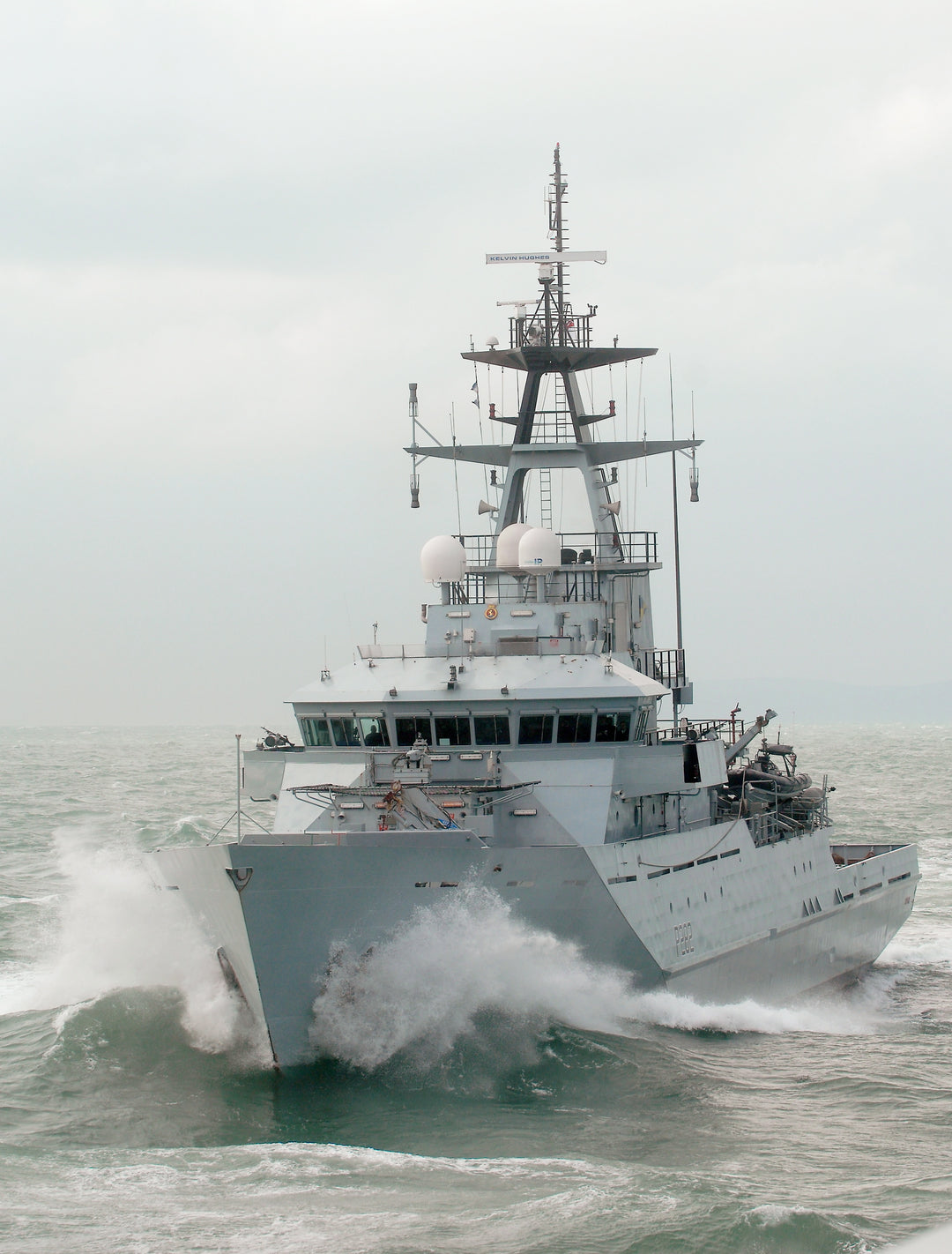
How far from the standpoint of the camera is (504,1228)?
11477 millimetres

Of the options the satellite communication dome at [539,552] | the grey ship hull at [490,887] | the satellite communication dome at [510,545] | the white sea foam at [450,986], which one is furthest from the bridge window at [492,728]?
the satellite communication dome at [510,545]

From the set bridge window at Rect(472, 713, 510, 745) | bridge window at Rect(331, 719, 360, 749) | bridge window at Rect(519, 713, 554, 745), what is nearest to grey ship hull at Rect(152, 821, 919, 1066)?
bridge window at Rect(519, 713, 554, 745)

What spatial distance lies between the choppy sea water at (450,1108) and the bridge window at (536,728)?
9.99 ft

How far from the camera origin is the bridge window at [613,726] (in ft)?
58.7

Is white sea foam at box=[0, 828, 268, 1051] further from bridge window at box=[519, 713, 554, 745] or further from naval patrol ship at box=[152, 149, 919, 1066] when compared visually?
bridge window at box=[519, 713, 554, 745]

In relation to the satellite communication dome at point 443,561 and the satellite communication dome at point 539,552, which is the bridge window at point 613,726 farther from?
Answer: the satellite communication dome at point 443,561

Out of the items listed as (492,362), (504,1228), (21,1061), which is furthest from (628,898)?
(492,362)

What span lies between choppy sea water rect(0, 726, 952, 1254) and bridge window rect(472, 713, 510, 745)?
124 inches

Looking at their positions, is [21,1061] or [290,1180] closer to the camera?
[290,1180]

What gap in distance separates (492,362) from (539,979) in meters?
12.4

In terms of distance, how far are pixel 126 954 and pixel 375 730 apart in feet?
14.4

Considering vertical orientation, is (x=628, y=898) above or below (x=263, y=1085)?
above

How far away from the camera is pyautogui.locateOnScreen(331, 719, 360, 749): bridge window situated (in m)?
18.6

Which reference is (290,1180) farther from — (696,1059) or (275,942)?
(696,1059)
